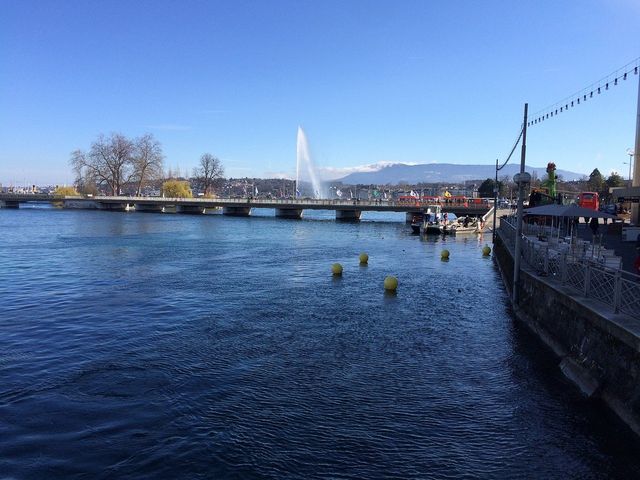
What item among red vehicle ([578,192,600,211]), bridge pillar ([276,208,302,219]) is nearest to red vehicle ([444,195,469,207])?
bridge pillar ([276,208,302,219])

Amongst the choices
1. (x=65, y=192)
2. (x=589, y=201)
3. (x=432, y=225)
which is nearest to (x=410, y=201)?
A: (x=432, y=225)

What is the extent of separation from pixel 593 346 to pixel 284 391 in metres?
7.22

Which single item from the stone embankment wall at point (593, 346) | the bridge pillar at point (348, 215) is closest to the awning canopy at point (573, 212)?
the stone embankment wall at point (593, 346)

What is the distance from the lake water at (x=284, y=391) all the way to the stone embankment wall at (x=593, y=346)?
45cm

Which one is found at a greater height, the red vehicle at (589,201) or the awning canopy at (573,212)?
the red vehicle at (589,201)

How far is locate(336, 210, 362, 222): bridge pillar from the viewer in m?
115

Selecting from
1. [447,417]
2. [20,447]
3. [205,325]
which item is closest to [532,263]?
[447,417]

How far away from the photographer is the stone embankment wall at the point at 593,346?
9.95 meters

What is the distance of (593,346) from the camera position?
11805mm

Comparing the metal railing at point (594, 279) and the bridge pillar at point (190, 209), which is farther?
the bridge pillar at point (190, 209)

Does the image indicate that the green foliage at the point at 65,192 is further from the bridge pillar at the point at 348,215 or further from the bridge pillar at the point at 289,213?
the bridge pillar at the point at 348,215

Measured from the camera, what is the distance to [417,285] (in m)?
28.5

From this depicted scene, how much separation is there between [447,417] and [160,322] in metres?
11.6

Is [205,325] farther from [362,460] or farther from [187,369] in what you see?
[362,460]
